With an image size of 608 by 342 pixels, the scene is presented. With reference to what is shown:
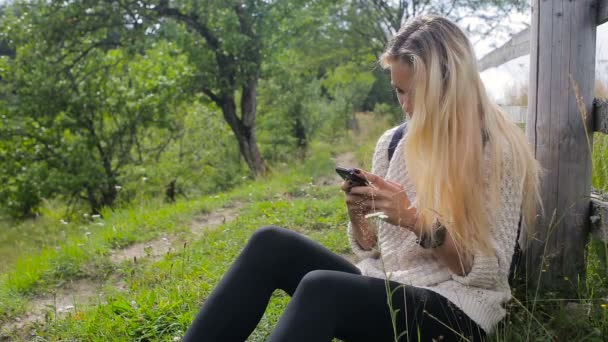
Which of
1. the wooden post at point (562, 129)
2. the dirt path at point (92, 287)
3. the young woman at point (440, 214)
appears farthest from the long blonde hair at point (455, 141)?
the dirt path at point (92, 287)

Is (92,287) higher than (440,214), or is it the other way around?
(440,214)

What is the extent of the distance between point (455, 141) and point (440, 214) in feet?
0.78

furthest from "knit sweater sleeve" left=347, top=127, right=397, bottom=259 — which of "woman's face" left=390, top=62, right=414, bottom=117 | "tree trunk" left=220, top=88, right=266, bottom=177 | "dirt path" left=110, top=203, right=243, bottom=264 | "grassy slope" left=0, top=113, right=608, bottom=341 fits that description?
"tree trunk" left=220, top=88, right=266, bottom=177

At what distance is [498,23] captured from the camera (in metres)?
10.3

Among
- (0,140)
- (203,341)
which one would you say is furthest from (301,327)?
(0,140)

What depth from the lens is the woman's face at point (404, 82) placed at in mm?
1909

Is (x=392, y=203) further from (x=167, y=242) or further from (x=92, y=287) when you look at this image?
(x=167, y=242)

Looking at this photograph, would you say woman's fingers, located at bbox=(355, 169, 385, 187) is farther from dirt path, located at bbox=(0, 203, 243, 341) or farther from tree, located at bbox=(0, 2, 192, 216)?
tree, located at bbox=(0, 2, 192, 216)

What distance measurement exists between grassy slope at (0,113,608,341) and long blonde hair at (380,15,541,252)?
38 centimetres

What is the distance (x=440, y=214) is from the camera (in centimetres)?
169

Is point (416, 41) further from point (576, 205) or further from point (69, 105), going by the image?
point (69, 105)

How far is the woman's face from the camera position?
1909 millimetres

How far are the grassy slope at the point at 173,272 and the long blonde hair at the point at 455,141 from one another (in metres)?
0.38

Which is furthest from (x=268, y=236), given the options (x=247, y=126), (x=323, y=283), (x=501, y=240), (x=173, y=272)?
(x=247, y=126)
